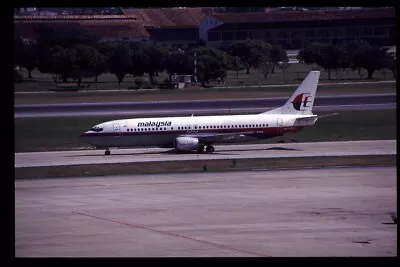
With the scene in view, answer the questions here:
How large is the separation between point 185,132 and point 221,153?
2761 millimetres

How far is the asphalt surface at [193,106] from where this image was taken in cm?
7631

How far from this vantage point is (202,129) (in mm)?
55156

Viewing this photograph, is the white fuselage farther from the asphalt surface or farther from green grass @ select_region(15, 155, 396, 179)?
the asphalt surface

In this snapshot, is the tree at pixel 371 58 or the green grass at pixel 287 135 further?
the tree at pixel 371 58

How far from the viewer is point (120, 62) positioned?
348 feet

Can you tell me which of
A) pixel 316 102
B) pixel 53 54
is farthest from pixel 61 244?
pixel 53 54

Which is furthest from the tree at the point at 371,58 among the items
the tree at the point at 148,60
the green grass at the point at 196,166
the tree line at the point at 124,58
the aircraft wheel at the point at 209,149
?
the green grass at the point at 196,166

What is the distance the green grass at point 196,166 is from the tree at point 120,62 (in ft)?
190

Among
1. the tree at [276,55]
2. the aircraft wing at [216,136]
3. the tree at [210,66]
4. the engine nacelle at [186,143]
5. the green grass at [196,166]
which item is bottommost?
the green grass at [196,166]

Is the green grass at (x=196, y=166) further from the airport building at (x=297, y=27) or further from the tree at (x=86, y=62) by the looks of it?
the airport building at (x=297, y=27)

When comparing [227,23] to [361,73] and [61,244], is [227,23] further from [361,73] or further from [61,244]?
[61,244]

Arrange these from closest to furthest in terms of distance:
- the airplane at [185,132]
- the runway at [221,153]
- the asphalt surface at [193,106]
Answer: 1. the runway at [221,153]
2. the airplane at [185,132]
3. the asphalt surface at [193,106]

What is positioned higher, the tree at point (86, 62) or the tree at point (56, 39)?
the tree at point (56, 39)

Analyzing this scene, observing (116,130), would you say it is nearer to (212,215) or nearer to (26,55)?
(212,215)
